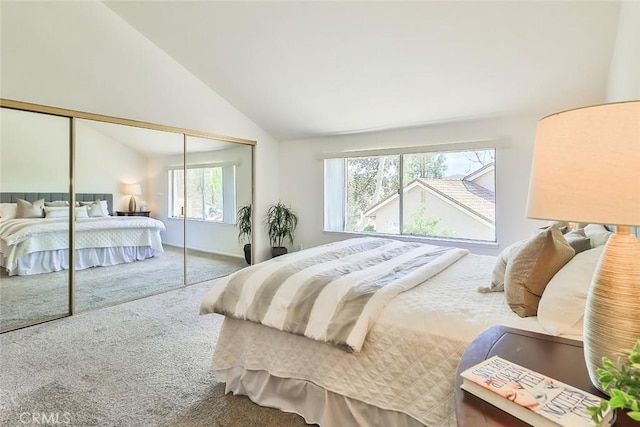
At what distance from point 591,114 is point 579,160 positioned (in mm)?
107

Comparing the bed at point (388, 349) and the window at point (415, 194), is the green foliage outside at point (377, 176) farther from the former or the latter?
the bed at point (388, 349)

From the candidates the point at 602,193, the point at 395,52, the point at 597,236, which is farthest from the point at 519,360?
the point at 395,52

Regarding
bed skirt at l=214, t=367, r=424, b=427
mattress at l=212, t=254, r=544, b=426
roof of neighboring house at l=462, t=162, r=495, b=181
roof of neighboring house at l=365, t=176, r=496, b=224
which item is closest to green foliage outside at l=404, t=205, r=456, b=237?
roof of neighboring house at l=365, t=176, r=496, b=224

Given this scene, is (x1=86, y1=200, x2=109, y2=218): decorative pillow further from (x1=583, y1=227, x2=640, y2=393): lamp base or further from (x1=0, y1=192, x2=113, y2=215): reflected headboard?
(x1=583, y1=227, x2=640, y2=393): lamp base

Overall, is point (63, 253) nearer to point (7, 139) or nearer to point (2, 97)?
point (7, 139)

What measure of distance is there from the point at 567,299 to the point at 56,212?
4003mm

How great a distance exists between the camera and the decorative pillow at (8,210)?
9.79 feet

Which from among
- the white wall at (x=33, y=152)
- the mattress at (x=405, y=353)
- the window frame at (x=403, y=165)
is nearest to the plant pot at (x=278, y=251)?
the window frame at (x=403, y=165)

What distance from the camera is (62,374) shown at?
2266mm

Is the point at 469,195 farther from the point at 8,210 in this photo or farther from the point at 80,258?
the point at 8,210

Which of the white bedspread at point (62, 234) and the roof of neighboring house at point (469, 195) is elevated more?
the roof of neighboring house at point (469, 195)

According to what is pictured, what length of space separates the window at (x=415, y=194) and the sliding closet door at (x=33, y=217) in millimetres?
3318

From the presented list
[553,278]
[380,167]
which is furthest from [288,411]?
[380,167]

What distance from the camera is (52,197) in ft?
10.6
